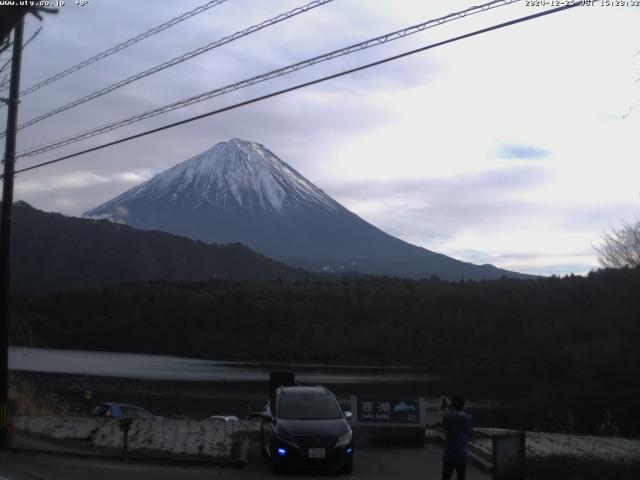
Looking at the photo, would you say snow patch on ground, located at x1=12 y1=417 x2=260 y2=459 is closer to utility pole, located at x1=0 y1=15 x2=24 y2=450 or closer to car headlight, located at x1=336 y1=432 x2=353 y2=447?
utility pole, located at x1=0 y1=15 x2=24 y2=450

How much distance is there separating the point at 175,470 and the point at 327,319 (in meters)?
103

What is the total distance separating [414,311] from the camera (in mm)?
113375

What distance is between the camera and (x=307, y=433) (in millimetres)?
13703

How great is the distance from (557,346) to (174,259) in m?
126

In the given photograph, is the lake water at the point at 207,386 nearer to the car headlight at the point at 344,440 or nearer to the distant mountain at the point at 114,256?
the car headlight at the point at 344,440

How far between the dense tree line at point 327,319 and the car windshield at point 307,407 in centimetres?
5704

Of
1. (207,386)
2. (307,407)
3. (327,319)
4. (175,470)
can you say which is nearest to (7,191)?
(175,470)

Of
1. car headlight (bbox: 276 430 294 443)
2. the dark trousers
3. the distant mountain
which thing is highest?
the distant mountain

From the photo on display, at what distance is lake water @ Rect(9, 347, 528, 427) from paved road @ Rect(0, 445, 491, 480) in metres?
15.8

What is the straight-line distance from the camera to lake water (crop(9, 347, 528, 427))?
42.2m

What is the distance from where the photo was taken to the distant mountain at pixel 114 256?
165500 millimetres

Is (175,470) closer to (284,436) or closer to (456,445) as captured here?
(284,436)

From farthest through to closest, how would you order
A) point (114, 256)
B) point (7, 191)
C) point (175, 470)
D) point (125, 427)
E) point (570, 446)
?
point (114, 256) < point (570, 446) < point (7, 191) < point (125, 427) < point (175, 470)

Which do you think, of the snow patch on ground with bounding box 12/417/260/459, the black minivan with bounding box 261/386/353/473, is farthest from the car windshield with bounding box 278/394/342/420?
the snow patch on ground with bounding box 12/417/260/459
